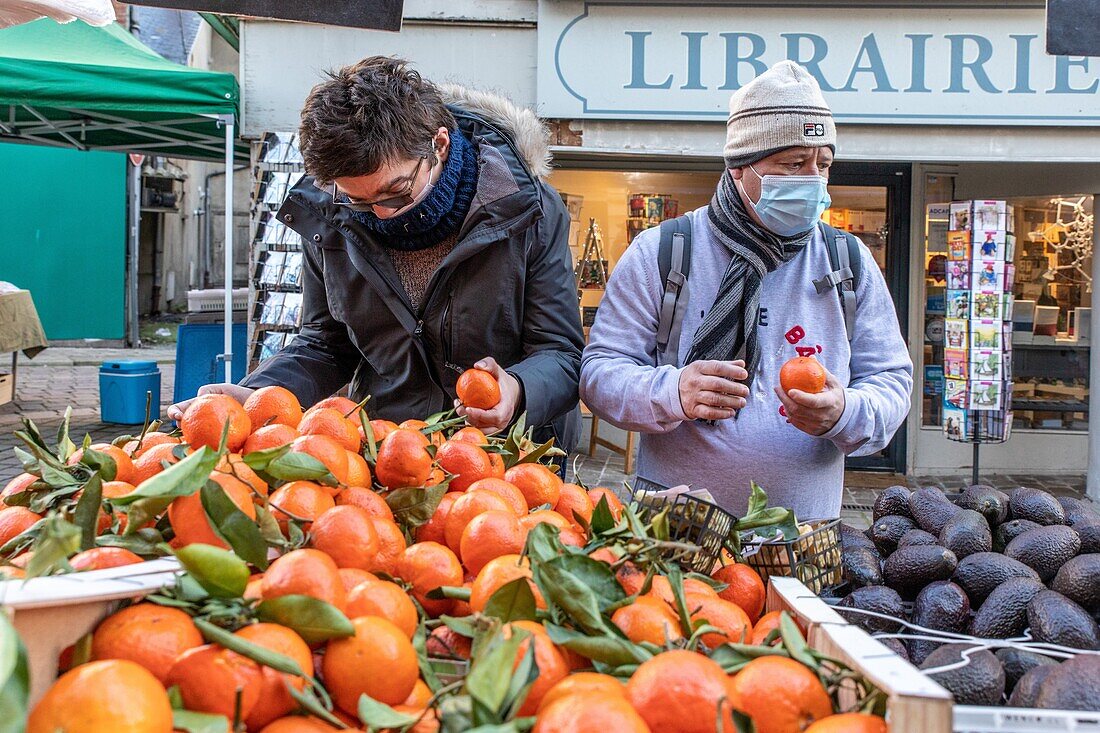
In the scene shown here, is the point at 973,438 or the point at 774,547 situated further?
the point at 973,438

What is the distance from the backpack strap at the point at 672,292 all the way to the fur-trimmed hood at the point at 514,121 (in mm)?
518

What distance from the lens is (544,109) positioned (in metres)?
6.69

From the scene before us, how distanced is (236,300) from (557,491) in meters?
8.20

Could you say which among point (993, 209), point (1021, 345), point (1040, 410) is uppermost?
point (993, 209)

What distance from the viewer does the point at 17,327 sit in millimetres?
8953

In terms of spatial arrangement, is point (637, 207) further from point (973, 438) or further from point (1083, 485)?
point (1083, 485)

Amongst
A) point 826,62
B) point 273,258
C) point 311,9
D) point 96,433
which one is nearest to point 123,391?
point 96,433

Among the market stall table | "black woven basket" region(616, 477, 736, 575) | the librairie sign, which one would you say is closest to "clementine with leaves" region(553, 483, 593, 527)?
"black woven basket" region(616, 477, 736, 575)

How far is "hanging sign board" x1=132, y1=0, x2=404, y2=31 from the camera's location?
106 inches

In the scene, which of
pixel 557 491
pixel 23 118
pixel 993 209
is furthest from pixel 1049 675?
pixel 23 118

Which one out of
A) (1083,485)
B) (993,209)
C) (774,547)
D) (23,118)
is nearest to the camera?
(774,547)

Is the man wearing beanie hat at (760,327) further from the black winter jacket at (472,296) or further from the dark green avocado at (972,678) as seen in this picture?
the dark green avocado at (972,678)

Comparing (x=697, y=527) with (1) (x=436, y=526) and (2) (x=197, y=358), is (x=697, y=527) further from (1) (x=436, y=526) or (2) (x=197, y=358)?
(2) (x=197, y=358)

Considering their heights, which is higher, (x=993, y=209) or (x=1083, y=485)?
(x=993, y=209)
